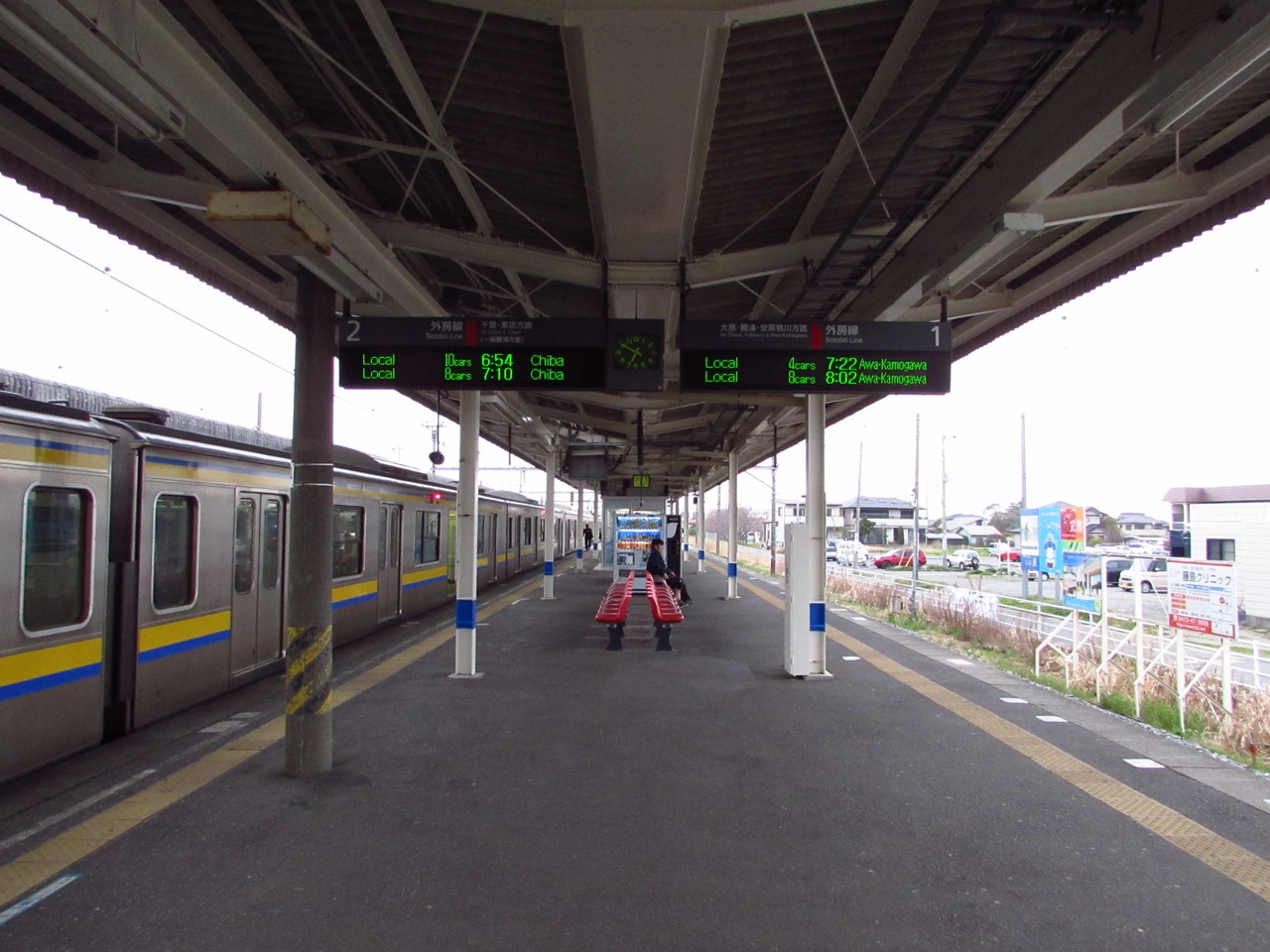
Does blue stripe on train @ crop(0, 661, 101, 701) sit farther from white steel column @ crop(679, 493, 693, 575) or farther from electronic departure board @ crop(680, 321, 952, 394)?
white steel column @ crop(679, 493, 693, 575)

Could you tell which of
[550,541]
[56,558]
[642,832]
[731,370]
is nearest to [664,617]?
[731,370]

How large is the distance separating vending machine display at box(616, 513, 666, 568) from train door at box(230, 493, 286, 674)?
37.4 feet

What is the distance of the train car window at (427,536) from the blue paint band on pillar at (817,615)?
21.6ft

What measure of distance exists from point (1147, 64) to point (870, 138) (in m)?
1.85

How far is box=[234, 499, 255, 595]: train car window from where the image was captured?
6.92 metres

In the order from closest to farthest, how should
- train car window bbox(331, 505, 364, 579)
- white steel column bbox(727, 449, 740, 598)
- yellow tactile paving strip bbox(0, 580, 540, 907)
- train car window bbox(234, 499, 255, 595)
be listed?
1. yellow tactile paving strip bbox(0, 580, 540, 907)
2. train car window bbox(234, 499, 255, 595)
3. train car window bbox(331, 505, 364, 579)
4. white steel column bbox(727, 449, 740, 598)

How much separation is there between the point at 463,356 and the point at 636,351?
50.6 inches

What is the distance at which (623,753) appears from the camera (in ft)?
18.0

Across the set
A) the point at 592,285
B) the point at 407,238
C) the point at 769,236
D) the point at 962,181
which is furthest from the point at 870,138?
the point at 407,238

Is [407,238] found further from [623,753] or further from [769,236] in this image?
[623,753]

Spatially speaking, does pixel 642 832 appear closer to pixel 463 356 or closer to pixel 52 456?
pixel 463 356

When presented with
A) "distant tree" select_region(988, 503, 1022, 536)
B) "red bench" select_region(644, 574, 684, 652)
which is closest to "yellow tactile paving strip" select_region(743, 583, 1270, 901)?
"red bench" select_region(644, 574, 684, 652)

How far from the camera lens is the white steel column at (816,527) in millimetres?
8250

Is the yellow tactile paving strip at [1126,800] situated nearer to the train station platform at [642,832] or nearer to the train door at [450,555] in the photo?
the train station platform at [642,832]
